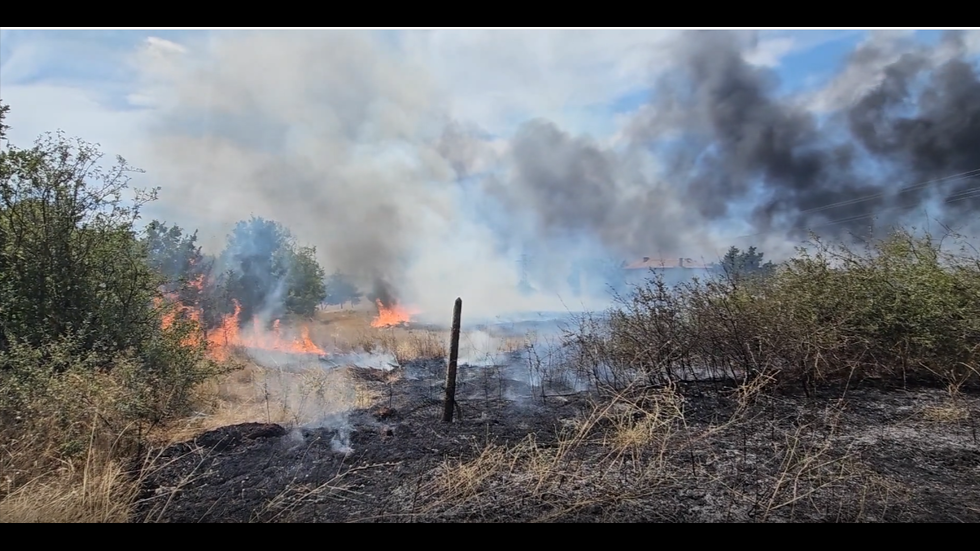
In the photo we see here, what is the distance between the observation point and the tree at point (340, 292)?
21891mm

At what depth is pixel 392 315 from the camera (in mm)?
20953

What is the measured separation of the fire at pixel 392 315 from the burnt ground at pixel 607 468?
1388cm

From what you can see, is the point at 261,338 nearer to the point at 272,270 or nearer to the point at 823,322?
the point at 272,270

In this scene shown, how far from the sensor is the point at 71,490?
3.52 metres

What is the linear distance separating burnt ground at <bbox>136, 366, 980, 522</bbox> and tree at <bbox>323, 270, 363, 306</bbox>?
1649 cm

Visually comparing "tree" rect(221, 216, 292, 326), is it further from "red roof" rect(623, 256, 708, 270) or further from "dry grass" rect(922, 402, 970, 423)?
"dry grass" rect(922, 402, 970, 423)

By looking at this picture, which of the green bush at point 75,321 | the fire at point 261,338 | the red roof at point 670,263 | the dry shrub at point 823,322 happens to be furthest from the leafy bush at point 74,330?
the red roof at point 670,263

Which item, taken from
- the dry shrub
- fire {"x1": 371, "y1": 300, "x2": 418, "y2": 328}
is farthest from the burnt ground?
fire {"x1": 371, "y1": 300, "x2": 418, "y2": 328}

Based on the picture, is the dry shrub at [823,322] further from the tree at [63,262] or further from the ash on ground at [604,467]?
the tree at [63,262]

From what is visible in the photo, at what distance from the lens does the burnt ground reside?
3.49m

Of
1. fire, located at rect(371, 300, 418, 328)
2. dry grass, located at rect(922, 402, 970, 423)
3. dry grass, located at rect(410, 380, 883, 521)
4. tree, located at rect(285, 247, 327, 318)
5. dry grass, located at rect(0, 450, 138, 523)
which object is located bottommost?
dry grass, located at rect(0, 450, 138, 523)
